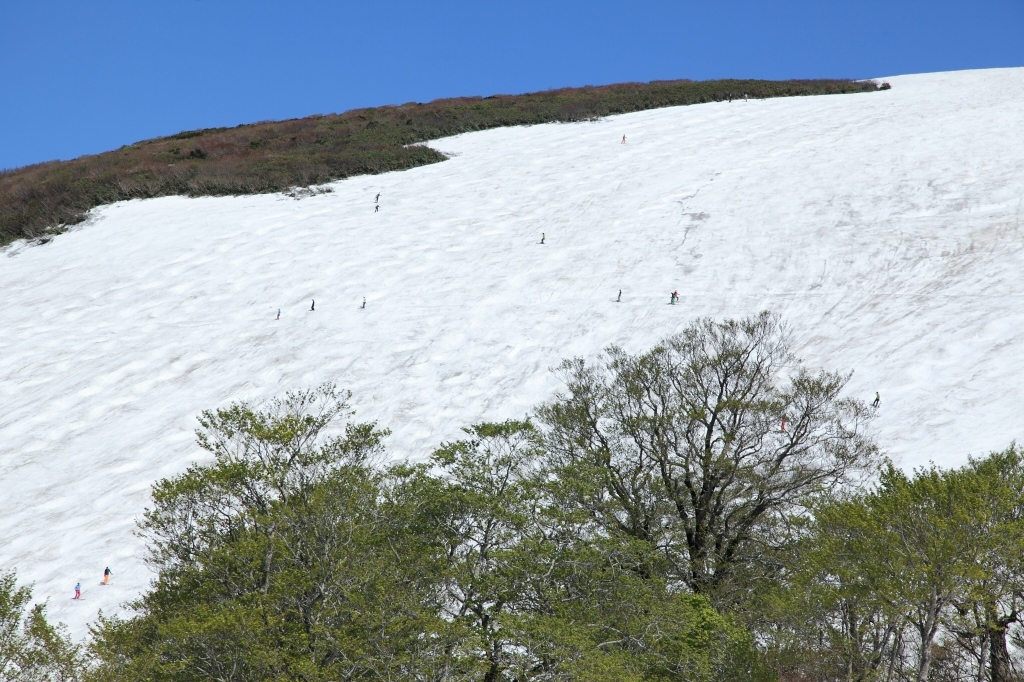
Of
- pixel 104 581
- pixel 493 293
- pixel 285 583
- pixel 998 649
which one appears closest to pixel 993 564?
pixel 998 649

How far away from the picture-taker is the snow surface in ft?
97.8

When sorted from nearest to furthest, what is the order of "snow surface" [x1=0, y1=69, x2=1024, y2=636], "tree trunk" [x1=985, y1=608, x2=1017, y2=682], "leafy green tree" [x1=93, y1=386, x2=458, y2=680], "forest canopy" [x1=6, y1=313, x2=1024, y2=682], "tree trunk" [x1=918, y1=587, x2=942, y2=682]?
1. "tree trunk" [x1=918, y1=587, x2=942, y2=682]
2. "forest canopy" [x1=6, y1=313, x2=1024, y2=682]
3. "leafy green tree" [x1=93, y1=386, x2=458, y2=680]
4. "tree trunk" [x1=985, y1=608, x2=1017, y2=682]
5. "snow surface" [x1=0, y1=69, x2=1024, y2=636]

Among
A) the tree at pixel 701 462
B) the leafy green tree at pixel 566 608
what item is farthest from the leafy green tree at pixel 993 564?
the tree at pixel 701 462

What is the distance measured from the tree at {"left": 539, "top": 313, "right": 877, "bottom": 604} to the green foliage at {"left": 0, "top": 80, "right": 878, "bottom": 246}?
4711 cm

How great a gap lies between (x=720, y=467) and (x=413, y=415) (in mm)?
15894

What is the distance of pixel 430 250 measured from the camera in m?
47.3

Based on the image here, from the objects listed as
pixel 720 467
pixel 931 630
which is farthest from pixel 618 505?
pixel 931 630

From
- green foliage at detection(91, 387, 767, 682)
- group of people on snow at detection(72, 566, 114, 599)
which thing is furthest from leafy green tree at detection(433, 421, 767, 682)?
group of people on snow at detection(72, 566, 114, 599)

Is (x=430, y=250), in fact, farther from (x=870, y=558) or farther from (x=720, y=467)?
(x=870, y=558)

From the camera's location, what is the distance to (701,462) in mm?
19984

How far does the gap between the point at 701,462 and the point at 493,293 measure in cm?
2306

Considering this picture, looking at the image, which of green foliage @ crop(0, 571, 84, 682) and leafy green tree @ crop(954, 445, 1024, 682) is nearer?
leafy green tree @ crop(954, 445, 1024, 682)

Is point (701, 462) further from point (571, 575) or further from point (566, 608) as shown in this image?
point (566, 608)

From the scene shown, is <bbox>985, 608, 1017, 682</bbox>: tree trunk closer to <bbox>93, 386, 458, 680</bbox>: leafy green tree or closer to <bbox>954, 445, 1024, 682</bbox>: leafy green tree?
<bbox>954, 445, 1024, 682</bbox>: leafy green tree
